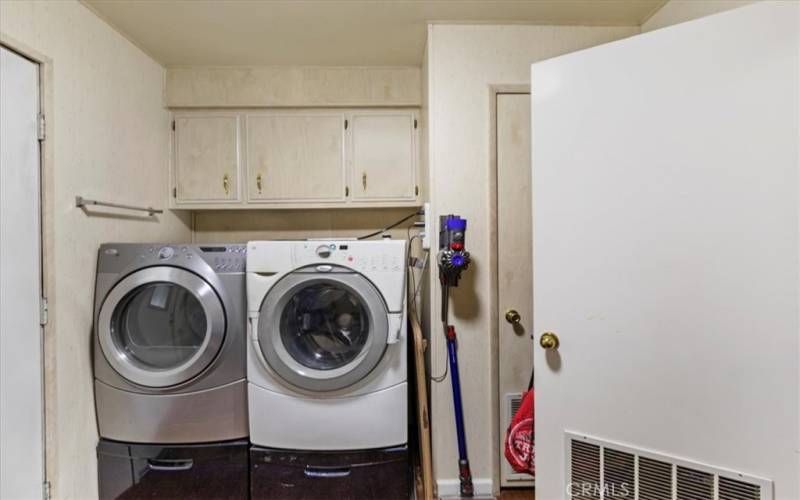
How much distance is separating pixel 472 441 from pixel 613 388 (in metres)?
0.79

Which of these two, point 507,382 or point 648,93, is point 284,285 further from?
point 648,93

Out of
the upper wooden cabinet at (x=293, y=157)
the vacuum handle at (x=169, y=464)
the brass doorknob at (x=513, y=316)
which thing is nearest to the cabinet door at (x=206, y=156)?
the upper wooden cabinet at (x=293, y=157)

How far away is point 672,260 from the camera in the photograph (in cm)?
115

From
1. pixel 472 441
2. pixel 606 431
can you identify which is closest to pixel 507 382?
pixel 472 441

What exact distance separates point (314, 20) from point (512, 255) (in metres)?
1.49

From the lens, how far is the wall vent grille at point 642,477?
1.09 meters

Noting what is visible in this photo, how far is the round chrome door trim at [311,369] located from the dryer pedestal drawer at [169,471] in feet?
1.63

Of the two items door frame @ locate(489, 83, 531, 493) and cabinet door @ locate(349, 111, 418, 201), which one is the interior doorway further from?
cabinet door @ locate(349, 111, 418, 201)

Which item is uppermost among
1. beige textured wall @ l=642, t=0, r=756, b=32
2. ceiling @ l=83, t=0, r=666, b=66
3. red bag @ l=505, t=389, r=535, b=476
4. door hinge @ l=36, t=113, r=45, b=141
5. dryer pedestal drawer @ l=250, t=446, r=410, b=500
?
ceiling @ l=83, t=0, r=666, b=66

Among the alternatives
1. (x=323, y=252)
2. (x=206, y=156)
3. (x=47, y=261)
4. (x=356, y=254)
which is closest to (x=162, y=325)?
(x=47, y=261)

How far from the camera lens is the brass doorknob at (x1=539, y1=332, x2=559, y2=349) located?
1311mm

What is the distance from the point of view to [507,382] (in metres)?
1.80

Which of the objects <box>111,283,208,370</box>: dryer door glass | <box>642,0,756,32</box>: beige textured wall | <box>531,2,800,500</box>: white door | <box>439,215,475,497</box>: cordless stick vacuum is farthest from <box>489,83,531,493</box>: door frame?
<box>111,283,208,370</box>: dryer door glass

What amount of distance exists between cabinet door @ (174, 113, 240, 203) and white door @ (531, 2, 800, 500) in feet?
5.88
